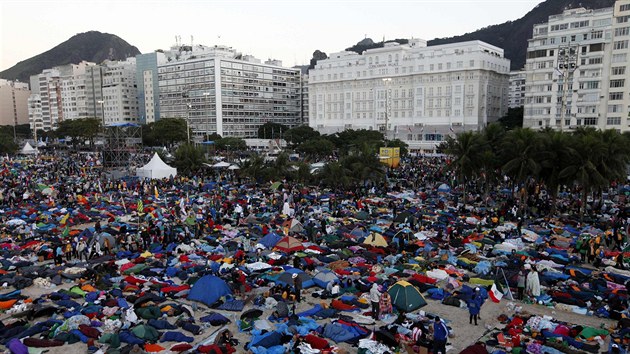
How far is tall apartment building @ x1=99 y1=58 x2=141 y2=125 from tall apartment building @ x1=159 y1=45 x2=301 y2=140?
62.7ft

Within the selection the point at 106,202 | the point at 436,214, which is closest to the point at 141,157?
the point at 106,202

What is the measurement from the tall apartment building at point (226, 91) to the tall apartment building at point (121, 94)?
62.7 feet

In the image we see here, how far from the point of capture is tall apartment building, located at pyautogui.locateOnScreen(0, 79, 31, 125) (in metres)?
189

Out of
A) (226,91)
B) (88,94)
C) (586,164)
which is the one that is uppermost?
(88,94)

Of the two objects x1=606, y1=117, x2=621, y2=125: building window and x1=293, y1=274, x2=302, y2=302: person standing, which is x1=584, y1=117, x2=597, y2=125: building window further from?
x1=293, y1=274, x2=302, y2=302: person standing

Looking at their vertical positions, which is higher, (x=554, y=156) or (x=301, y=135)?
(x=301, y=135)

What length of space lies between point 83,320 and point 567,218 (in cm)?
2647

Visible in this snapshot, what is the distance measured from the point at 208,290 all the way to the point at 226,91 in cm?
11206

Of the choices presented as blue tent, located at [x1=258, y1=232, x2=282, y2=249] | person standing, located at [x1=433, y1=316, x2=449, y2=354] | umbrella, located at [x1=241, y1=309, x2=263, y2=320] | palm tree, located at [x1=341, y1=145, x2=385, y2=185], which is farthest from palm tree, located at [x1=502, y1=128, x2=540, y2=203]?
umbrella, located at [x1=241, y1=309, x2=263, y2=320]

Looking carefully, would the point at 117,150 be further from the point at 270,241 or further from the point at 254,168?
the point at 270,241

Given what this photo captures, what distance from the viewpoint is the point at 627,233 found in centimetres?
2303

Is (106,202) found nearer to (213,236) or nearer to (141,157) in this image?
(213,236)

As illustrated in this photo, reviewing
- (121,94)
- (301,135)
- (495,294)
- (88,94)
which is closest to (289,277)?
(495,294)

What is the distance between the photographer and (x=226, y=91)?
399 feet
